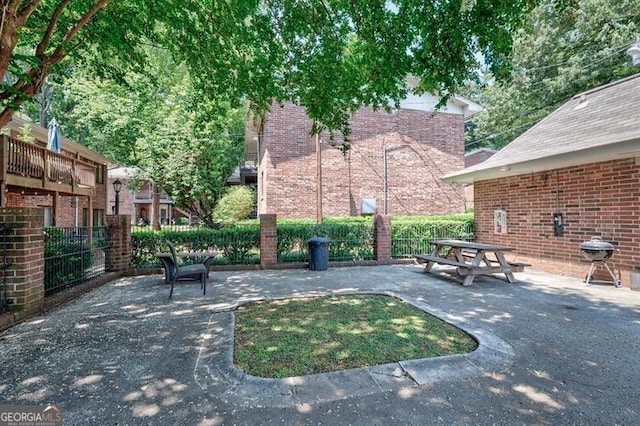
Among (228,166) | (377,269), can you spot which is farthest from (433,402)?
(228,166)

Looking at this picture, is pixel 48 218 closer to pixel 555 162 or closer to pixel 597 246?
pixel 555 162

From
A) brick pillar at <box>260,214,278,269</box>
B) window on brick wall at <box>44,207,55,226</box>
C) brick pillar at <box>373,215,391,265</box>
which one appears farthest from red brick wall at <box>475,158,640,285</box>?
window on brick wall at <box>44,207,55,226</box>

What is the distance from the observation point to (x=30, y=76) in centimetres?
551

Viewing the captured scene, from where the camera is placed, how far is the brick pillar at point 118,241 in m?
8.28

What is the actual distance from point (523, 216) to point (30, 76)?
11997mm

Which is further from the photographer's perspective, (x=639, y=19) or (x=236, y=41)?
(x=639, y=19)

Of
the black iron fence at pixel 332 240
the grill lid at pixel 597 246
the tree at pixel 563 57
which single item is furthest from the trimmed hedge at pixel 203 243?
the tree at pixel 563 57

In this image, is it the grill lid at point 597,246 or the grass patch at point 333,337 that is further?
the grill lid at point 597,246

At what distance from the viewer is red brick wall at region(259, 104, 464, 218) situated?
47.5 ft

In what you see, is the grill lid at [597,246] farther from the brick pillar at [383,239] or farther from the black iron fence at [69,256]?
the black iron fence at [69,256]

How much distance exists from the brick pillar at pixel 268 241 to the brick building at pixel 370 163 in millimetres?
4193

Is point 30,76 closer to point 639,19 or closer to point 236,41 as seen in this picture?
point 236,41

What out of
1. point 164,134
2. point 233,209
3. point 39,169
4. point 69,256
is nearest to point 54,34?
point 69,256

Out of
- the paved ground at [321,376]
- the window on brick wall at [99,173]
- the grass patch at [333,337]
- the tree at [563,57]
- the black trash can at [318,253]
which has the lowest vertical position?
the paved ground at [321,376]
